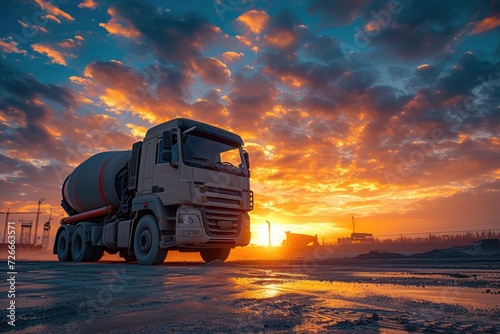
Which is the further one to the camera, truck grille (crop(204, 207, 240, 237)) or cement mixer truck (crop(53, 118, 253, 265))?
truck grille (crop(204, 207, 240, 237))

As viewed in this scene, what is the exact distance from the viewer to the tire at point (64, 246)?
12898 mm

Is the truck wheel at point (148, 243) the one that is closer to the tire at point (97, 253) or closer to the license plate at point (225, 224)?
the license plate at point (225, 224)

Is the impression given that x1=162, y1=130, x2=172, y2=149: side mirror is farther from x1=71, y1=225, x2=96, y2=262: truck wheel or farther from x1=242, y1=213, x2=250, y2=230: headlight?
x1=71, y1=225, x2=96, y2=262: truck wheel

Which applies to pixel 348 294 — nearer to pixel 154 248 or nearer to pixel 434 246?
pixel 154 248

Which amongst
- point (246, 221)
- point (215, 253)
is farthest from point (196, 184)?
point (215, 253)

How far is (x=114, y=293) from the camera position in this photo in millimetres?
3061

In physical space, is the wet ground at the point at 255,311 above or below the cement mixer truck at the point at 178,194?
below

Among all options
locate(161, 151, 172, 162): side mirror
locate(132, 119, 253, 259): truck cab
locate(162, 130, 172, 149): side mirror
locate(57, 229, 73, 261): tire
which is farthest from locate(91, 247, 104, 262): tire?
locate(162, 130, 172, 149): side mirror

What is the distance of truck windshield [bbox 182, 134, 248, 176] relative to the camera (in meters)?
8.71

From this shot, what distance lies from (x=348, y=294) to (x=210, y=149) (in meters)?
6.85

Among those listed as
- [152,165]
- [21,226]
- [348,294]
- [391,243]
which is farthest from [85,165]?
[21,226]

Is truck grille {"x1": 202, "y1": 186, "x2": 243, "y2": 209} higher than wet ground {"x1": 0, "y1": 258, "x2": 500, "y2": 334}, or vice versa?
truck grille {"x1": 202, "y1": 186, "x2": 243, "y2": 209}

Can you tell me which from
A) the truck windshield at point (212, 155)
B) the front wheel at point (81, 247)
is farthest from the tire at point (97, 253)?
the truck windshield at point (212, 155)

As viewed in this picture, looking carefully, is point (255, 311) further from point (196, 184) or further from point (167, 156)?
point (167, 156)
